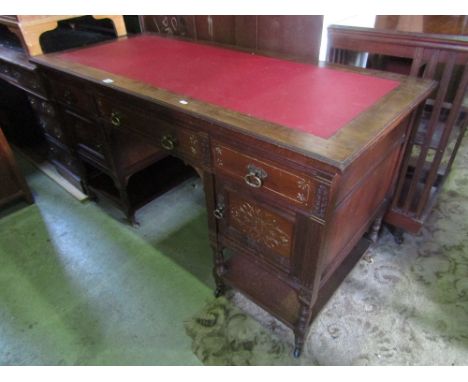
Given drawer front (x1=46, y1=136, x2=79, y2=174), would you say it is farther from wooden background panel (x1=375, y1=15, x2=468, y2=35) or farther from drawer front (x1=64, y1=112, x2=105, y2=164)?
wooden background panel (x1=375, y1=15, x2=468, y2=35)

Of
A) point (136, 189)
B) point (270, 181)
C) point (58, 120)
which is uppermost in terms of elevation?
point (270, 181)

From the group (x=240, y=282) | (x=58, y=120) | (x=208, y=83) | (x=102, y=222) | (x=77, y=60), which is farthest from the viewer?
(x=102, y=222)

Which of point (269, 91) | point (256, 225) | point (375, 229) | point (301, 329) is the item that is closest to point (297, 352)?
point (301, 329)

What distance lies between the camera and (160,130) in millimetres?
1174

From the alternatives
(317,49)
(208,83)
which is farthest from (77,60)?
(317,49)

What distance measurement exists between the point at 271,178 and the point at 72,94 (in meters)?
1.09

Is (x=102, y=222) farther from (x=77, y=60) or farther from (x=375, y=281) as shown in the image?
(x=375, y=281)

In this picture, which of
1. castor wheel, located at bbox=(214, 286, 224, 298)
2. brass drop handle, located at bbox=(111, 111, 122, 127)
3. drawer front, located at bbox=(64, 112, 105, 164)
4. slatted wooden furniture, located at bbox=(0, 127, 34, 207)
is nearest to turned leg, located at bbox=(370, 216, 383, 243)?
castor wheel, located at bbox=(214, 286, 224, 298)

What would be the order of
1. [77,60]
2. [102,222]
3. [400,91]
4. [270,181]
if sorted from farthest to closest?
1. [102,222]
2. [77,60]
3. [400,91]
4. [270,181]

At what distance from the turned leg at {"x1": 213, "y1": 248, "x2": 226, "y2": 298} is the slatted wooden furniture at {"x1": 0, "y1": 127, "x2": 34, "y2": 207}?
134 centimetres

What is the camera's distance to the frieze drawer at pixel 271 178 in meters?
0.85

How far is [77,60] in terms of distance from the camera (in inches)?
57.6

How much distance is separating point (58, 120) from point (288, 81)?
4.09 feet

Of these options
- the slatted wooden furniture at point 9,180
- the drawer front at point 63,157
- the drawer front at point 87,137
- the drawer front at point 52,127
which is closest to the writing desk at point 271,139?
the drawer front at point 87,137
